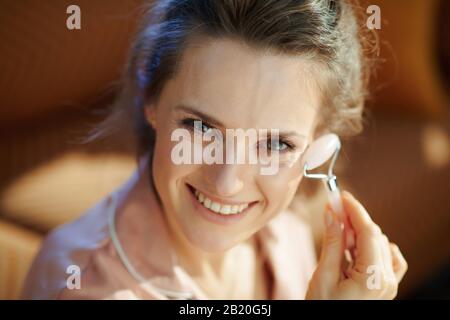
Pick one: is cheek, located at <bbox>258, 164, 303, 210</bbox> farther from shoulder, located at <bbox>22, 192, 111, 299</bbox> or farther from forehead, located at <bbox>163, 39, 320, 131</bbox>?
shoulder, located at <bbox>22, 192, 111, 299</bbox>

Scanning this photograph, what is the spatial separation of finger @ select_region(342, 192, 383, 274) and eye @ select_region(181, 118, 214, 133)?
0.23 m

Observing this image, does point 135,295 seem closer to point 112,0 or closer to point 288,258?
point 288,258

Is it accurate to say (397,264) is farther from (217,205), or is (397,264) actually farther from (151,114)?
(151,114)

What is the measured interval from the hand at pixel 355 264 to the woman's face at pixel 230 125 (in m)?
0.09

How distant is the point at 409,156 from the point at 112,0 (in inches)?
28.7

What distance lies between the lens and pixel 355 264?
32.4 inches

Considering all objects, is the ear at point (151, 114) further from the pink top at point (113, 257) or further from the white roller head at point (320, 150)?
the white roller head at point (320, 150)

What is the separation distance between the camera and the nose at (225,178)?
2.43 feet

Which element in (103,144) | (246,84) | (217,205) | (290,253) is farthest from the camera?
(103,144)

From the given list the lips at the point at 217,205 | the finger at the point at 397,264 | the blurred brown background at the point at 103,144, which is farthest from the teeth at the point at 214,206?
the blurred brown background at the point at 103,144

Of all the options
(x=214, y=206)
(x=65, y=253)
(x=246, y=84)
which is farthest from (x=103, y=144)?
(x=246, y=84)

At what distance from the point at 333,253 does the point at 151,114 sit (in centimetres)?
32

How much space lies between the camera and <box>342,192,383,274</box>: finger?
80 centimetres

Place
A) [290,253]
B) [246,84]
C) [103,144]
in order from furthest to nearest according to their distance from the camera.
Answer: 1. [103,144]
2. [290,253]
3. [246,84]
